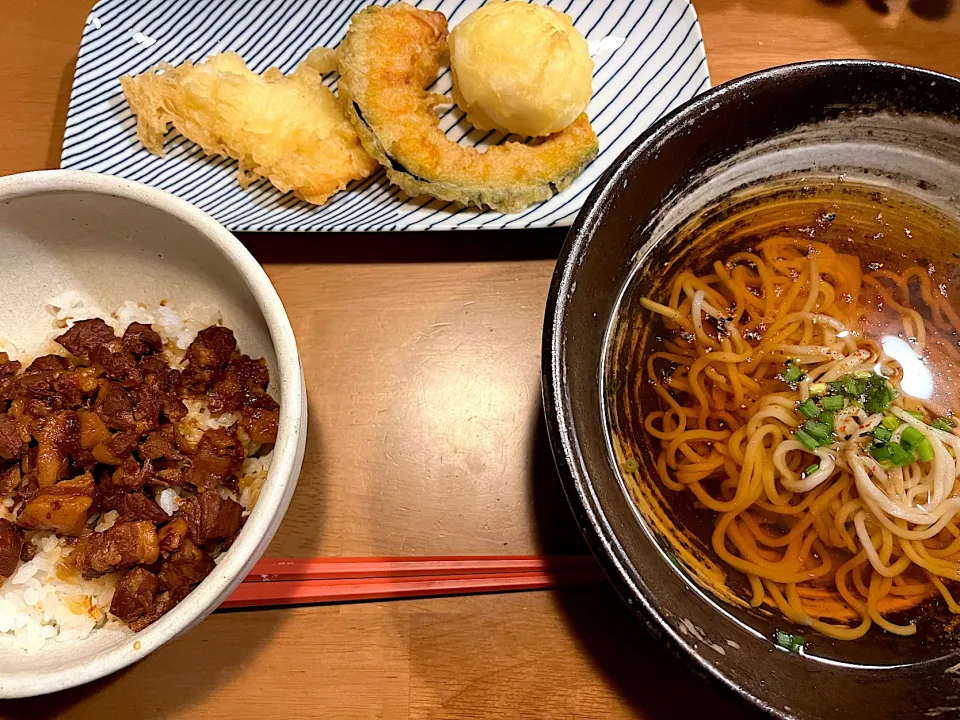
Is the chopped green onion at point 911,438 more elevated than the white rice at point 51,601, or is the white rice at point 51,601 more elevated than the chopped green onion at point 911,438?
the chopped green onion at point 911,438

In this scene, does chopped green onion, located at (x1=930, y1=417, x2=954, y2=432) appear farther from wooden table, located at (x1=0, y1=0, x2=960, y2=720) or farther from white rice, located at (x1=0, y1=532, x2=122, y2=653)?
white rice, located at (x1=0, y1=532, x2=122, y2=653)

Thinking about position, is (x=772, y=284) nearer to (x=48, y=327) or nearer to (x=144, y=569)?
(x=144, y=569)

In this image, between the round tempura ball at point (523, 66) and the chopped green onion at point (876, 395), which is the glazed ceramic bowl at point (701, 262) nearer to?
the chopped green onion at point (876, 395)

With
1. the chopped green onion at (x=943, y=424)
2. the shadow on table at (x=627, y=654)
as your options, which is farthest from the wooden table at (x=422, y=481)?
the chopped green onion at (x=943, y=424)

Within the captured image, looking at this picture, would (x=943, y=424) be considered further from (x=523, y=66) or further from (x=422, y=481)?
(x=523, y=66)

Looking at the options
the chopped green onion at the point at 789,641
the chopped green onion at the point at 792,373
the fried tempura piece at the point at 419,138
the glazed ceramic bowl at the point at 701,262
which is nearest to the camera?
the glazed ceramic bowl at the point at 701,262

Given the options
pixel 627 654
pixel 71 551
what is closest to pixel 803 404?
pixel 627 654

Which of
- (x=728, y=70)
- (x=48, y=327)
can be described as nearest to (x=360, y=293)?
(x=48, y=327)
